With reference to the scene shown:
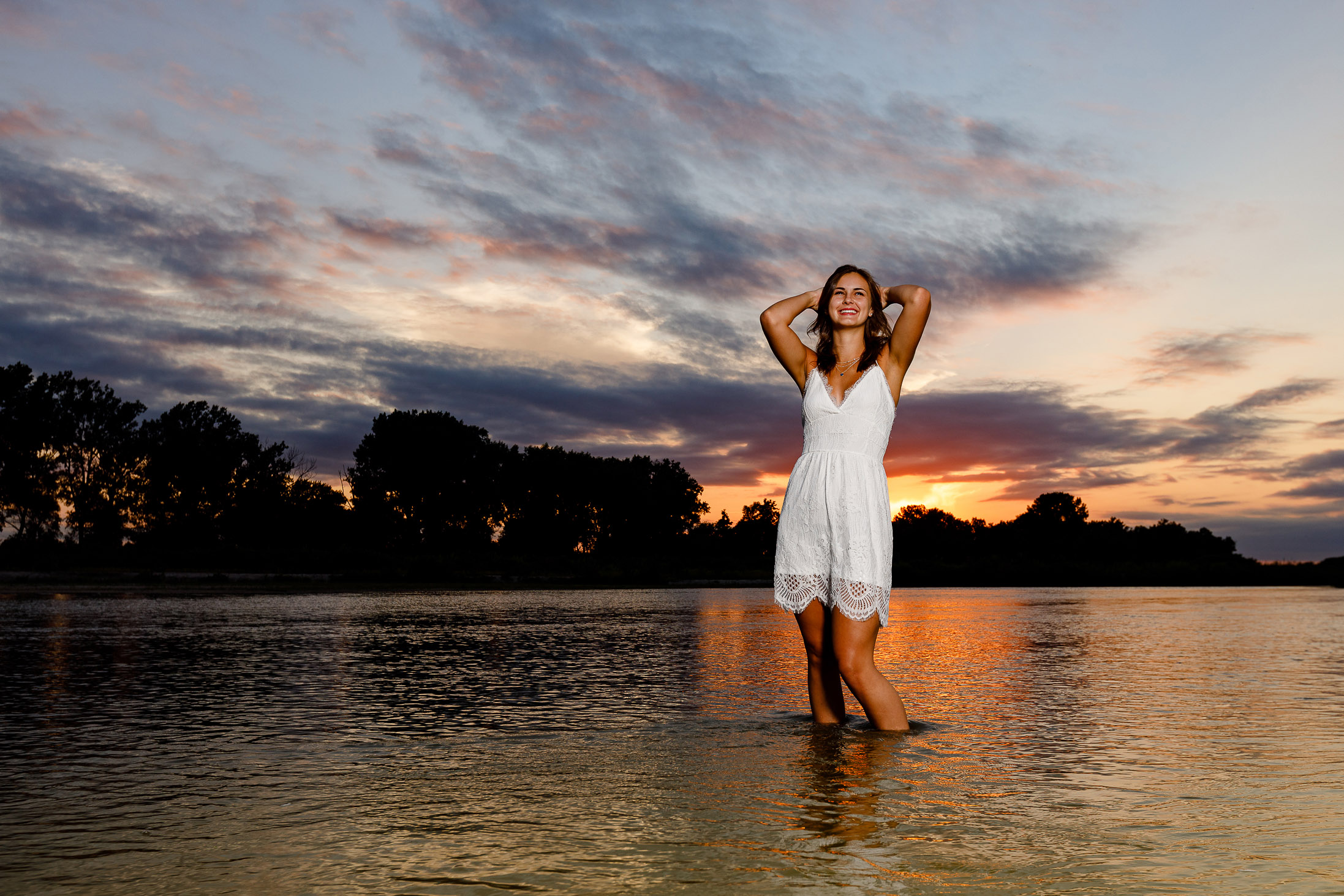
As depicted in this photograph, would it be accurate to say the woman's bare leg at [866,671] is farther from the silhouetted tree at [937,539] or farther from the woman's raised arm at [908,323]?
the silhouetted tree at [937,539]

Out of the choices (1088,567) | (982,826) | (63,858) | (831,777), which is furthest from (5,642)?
(1088,567)

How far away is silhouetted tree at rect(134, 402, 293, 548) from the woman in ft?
224

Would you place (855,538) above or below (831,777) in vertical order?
above

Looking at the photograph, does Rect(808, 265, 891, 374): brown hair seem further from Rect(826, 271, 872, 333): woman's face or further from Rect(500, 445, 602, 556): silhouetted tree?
Rect(500, 445, 602, 556): silhouetted tree

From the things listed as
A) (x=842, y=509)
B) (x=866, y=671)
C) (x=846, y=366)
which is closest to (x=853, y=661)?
(x=866, y=671)

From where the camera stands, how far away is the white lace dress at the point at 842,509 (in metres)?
4.78

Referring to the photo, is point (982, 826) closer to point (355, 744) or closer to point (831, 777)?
point (831, 777)

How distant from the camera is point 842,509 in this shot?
15.8ft

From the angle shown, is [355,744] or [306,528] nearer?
[355,744]

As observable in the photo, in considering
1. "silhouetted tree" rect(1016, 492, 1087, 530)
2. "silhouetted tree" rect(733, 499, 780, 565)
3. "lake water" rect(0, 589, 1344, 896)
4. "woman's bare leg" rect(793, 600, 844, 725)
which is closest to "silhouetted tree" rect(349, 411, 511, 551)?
"silhouetted tree" rect(733, 499, 780, 565)

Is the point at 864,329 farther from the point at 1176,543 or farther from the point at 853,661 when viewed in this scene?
the point at 1176,543

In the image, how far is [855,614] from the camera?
4.75 meters

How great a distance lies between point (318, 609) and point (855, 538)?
16422 mm

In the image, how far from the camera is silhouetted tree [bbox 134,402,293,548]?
218 feet
